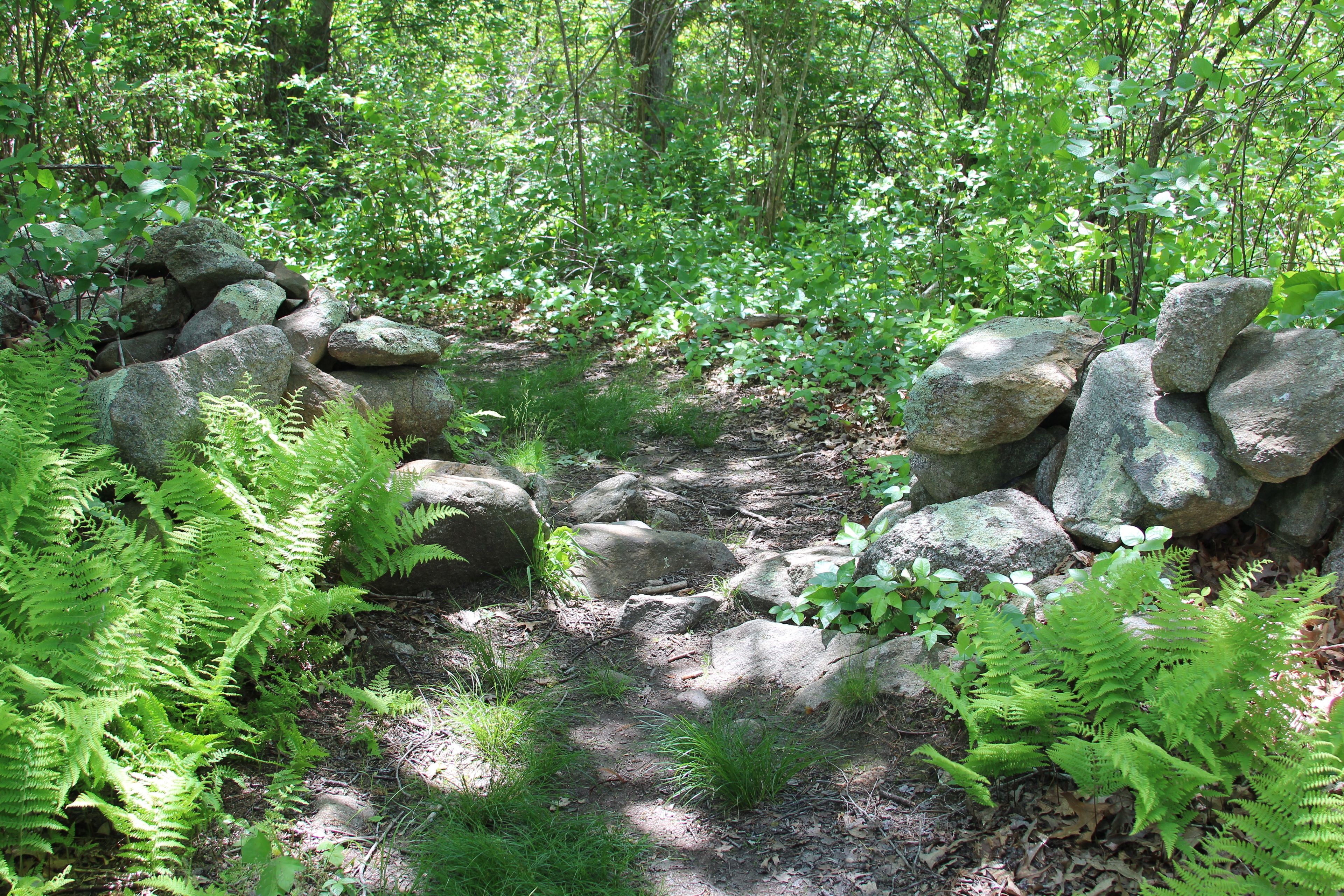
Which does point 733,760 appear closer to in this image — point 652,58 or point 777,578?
point 777,578

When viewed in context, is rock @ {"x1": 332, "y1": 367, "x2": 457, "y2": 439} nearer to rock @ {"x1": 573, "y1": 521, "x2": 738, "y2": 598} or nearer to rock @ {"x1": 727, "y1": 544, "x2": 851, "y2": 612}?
rock @ {"x1": 573, "y1": 521, "x2": 738, "y2": 598}

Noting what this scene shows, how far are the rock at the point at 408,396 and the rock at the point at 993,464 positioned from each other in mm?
2642

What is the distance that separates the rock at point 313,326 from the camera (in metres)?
4.63

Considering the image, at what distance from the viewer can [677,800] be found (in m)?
2.81

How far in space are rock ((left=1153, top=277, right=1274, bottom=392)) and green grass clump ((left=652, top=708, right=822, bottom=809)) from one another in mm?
2118

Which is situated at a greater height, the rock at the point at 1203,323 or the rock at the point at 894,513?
the rock at the point at 1203,323

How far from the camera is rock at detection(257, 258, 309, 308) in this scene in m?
4.97

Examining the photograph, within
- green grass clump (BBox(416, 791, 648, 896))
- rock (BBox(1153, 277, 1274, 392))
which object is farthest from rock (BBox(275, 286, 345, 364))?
rock (BBox(1153, 277, 1274, 392))

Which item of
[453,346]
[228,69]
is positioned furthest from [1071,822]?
[228,69]

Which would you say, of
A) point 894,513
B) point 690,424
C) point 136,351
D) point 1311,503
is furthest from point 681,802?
point 690,424

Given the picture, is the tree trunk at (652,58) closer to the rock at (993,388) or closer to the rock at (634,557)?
the rock at (634,557)

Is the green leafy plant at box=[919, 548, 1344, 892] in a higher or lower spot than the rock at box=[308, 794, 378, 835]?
higher

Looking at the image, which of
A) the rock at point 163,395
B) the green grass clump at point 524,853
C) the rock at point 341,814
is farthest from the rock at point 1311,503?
the rock at point 163,395

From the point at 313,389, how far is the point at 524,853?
2.89m
